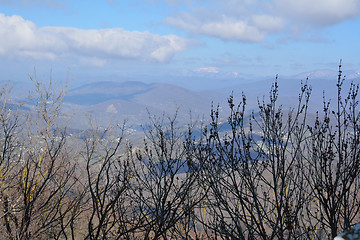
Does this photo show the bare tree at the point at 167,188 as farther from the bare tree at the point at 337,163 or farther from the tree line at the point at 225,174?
the bare tree at the point at 337,163

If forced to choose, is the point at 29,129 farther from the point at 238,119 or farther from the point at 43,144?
the point at 238,119

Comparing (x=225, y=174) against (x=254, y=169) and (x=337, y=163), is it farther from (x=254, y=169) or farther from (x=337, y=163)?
(x=337, y=163)

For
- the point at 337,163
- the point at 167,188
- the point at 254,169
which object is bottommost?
the point at 167,188

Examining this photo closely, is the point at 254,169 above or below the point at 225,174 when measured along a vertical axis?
above

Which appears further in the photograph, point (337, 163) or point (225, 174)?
point (225, 174)

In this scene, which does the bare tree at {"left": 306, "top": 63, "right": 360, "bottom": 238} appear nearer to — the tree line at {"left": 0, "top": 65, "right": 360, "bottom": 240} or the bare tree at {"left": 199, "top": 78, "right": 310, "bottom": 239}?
the tree line at {"left": 0, "top": 65, "right": 360, "bottom": 240}

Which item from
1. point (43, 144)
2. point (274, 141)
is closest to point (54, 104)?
point (43, 144)

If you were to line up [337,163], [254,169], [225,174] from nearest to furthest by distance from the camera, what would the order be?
[337,163], [254,169], [225,174]

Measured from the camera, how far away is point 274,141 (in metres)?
6.48

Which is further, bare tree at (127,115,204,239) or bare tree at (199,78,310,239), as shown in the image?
bare tree at (127,115,204,239)

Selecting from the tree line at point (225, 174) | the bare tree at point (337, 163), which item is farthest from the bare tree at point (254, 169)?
the bare tree at point (337, 163)

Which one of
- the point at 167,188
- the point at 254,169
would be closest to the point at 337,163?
the point at 254,169

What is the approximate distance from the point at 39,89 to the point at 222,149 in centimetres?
826

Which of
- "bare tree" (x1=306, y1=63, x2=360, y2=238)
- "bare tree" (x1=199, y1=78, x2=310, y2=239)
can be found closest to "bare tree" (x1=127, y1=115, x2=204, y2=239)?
"bare tree" (x1=199, y1=78, x2=310, y2=239)
